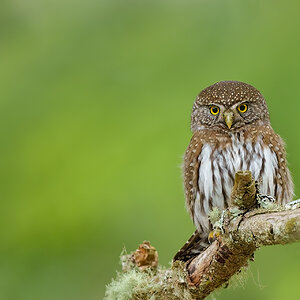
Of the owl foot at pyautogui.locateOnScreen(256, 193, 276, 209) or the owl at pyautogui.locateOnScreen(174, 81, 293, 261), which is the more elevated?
the owl at pyautogui.locateOnScreen(174, 81, 293, 261)

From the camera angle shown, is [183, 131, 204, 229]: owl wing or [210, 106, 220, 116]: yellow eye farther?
[210, 106, 220, 116]: yellow eye

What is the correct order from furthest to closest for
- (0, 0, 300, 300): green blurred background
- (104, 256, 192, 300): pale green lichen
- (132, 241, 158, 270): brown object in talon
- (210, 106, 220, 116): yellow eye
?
(0, 0, 300, 300): green blurred background → (210, 106, 220, 116): yellow eye → (132, 241, 158, 270): brown object in talon → (104, 256, 192, 300): pale green lichen

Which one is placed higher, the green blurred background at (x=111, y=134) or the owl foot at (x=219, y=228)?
the green blurred background at (x=111, y=134)

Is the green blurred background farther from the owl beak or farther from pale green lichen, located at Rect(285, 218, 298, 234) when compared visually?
pale green lichen, located at Rect(285, 218, 298, 234)

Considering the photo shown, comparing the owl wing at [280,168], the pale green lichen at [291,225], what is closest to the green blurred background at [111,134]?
the owl wing at [280,168]

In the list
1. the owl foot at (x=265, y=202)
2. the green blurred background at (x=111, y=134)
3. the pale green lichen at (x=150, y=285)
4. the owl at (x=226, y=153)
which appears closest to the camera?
the owl foot at (x=265, y=202)

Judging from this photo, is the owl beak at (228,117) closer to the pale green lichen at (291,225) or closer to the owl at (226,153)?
the owl at (226,153)

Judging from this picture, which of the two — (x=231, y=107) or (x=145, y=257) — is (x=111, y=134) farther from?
(x=145, y=257)

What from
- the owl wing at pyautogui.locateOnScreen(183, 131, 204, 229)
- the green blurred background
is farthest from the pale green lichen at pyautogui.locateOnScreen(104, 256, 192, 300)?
the green blurred background

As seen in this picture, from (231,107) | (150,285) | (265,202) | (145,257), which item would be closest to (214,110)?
(231,107)
